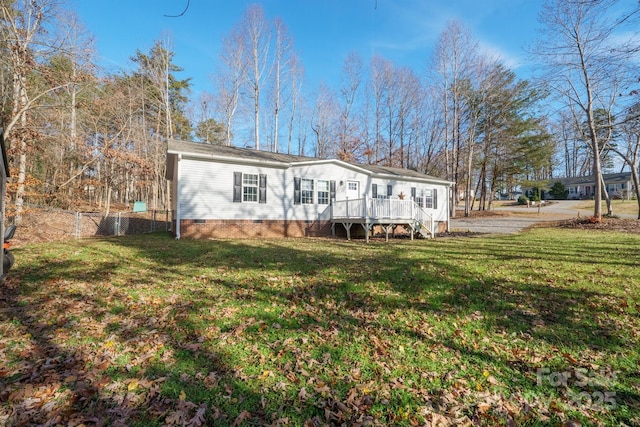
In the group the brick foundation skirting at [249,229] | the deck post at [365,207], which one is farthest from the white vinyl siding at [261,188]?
the deck post at [365,207]

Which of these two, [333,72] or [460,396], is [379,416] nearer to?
[460,396]

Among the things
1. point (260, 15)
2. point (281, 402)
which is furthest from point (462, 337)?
point (260, 15)

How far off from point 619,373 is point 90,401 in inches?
216

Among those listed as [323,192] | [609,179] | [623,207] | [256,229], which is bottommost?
[256,229]

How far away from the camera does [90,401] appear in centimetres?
260

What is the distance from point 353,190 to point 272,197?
496 centimetres

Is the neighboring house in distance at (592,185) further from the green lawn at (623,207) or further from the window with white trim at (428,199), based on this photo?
the window with white trim at (428,199)

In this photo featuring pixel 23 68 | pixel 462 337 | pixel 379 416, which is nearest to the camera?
pixel 379 416

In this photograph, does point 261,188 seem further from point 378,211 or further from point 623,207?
point 623,207

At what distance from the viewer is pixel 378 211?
1395 centimetres

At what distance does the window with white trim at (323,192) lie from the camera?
51.1 feet

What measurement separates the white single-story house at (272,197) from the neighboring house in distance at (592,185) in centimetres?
4250

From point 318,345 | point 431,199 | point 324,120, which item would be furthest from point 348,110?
point 318,345

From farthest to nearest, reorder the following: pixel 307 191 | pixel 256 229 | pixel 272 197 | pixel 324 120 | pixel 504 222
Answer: pixel 324 120 → pixel 504 222 → pixel 307 191 → pixel 272 197 → pixel 256 229
